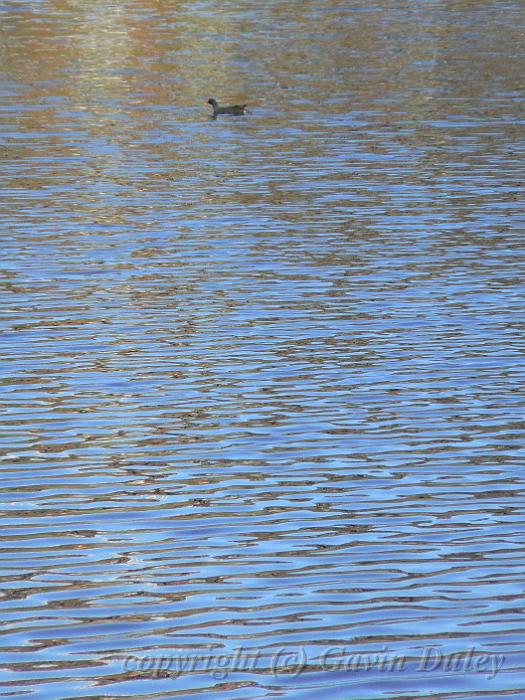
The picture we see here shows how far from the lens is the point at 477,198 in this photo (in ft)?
116

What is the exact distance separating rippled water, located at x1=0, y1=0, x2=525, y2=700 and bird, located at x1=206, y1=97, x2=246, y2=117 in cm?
72

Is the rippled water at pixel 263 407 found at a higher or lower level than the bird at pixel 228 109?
higher

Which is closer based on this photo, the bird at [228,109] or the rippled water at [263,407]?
the rippled water at [263,407]

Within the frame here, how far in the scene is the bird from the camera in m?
48.1

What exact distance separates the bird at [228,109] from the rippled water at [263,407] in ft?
2.35

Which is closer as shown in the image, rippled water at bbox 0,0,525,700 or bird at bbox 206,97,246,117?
rippled water at bbox 0,0,525,700

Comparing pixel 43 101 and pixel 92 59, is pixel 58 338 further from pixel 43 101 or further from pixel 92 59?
pixel 92 59

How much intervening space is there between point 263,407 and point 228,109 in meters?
29.6

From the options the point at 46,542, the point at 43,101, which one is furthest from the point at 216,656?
the point at 43,101

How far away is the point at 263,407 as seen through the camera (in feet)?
63.6

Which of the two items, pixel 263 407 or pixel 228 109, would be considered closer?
pixel 263 407

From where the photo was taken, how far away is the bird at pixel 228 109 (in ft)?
158

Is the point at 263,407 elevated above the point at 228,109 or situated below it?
above

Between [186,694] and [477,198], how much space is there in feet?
81.6
